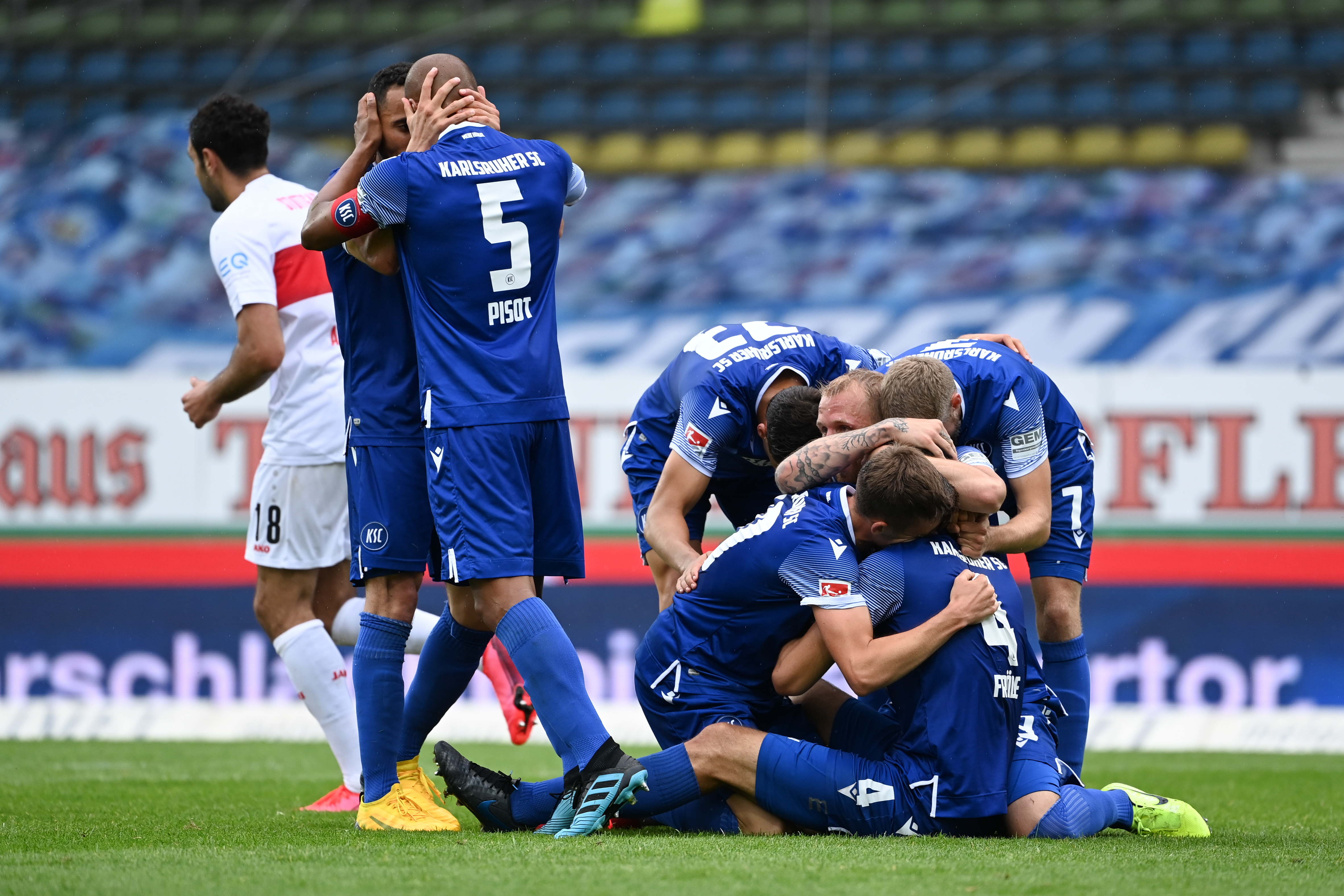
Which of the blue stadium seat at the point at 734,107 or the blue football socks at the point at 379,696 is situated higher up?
the blue stadium seat at the point at 734,107

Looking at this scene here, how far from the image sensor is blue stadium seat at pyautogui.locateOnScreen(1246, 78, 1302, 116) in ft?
34.3

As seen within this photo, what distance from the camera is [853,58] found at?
428 inches

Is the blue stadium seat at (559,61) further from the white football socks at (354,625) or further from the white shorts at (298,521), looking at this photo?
the white shorts at (298,521)

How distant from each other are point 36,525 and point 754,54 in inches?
244

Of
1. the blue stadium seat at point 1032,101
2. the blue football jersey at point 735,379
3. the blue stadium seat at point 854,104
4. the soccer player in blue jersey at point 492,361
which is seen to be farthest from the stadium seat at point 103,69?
the soccer player in blue jersey at point 492,361

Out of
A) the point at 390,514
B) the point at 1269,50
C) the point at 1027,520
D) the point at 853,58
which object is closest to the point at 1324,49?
the point at 1269,50

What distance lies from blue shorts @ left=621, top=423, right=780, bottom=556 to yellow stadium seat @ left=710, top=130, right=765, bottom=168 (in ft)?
21.4

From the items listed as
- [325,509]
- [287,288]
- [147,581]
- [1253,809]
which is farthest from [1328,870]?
[147,581]

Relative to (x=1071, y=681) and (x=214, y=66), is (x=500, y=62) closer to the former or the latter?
(x=214, y=66)

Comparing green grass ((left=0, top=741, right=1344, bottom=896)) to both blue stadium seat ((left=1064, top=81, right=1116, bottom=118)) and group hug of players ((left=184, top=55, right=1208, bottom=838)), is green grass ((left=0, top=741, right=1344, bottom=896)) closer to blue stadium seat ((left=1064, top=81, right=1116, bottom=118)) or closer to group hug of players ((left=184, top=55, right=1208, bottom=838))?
group hug of players ((left=184, top=55, right=1208, bottom=838))

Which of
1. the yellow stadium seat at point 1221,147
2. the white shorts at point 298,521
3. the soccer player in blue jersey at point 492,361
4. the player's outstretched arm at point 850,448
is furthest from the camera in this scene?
the yellow stadium seat at point 1221,147

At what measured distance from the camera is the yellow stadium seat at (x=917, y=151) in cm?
1052

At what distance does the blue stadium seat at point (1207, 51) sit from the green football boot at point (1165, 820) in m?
8.35

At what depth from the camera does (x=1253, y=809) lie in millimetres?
4469
